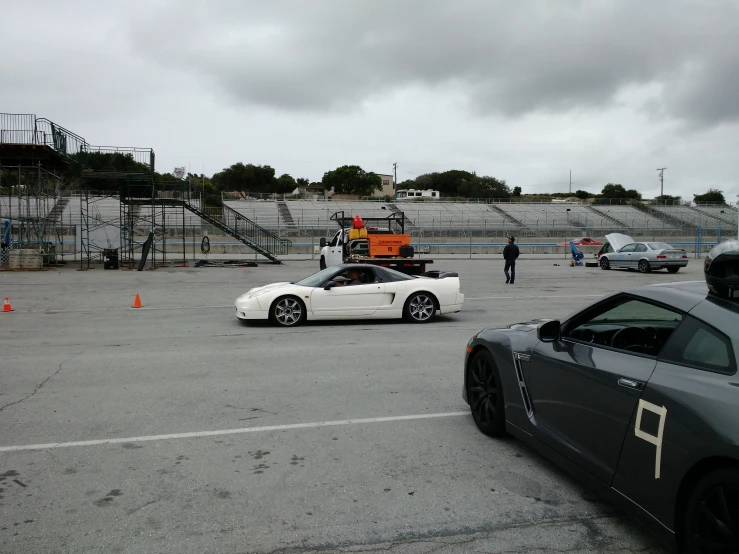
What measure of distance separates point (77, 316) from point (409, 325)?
718cm

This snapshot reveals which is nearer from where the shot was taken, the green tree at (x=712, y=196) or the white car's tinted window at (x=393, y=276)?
the white car's tinted window at (x=393, y=276)

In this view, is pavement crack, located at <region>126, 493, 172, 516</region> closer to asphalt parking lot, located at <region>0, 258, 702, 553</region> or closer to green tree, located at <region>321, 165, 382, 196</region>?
asphalt parking lot, located at <region>0, 258, 702, 553</region>

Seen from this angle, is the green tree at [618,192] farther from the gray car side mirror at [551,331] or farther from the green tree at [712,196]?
the gray car side mirror at [551,331]

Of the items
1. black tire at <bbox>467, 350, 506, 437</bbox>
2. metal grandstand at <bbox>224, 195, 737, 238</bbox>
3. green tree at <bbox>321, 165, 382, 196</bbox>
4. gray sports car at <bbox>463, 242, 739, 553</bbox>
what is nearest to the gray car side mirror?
gray sports car at <bbox>463, 242, 739, 553</bbox>

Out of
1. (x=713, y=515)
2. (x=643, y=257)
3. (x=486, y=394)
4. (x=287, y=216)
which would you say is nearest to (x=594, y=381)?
(x=713, y=515)

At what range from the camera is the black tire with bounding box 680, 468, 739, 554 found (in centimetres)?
267

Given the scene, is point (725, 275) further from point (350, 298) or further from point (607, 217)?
point (607, 217)

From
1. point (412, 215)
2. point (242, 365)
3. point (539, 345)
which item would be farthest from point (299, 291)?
point (412, 215)

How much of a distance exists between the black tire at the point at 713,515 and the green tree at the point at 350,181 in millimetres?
117146

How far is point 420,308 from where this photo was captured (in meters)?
12.0

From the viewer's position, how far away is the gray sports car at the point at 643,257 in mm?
27391

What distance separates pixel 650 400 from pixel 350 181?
117 m

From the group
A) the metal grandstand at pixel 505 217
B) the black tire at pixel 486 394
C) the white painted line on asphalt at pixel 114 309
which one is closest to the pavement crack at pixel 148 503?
the black tire at pixel 486 394

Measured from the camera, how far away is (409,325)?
11719 mm
